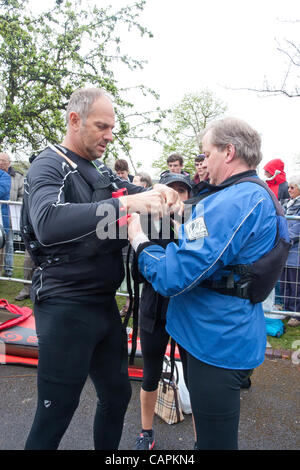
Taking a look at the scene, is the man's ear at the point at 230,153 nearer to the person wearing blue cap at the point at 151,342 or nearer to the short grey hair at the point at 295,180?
the person wearing blue cap at the point at 151,342

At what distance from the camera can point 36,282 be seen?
66.4 inches

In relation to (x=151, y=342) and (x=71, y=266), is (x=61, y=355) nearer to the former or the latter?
(x=71, y=266)

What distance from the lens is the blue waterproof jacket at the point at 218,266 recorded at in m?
1.39

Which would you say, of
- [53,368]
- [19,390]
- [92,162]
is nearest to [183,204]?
[92,162]

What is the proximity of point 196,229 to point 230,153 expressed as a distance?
17.3 inches

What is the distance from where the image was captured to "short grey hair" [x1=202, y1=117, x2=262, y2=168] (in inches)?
61.3

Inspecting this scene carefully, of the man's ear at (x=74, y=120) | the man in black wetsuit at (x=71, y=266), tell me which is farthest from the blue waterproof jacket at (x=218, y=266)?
the man's ear at (x=74, y=120)

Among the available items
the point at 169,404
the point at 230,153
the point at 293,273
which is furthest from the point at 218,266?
the point at 293,273

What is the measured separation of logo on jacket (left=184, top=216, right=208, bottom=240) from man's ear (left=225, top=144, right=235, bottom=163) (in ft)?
1.19

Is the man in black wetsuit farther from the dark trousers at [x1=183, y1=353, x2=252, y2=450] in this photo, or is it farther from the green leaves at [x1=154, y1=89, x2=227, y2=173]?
the green leaves at [x1=154, y1=89, x2=227, y2=173]

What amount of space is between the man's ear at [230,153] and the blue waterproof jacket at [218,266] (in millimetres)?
171

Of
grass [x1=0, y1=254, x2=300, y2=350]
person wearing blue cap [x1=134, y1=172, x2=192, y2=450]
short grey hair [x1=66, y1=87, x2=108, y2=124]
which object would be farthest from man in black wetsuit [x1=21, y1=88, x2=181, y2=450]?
grass [x1=0, y1=254, x2=300, y2=350]

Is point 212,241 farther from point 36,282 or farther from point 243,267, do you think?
point 36,282
